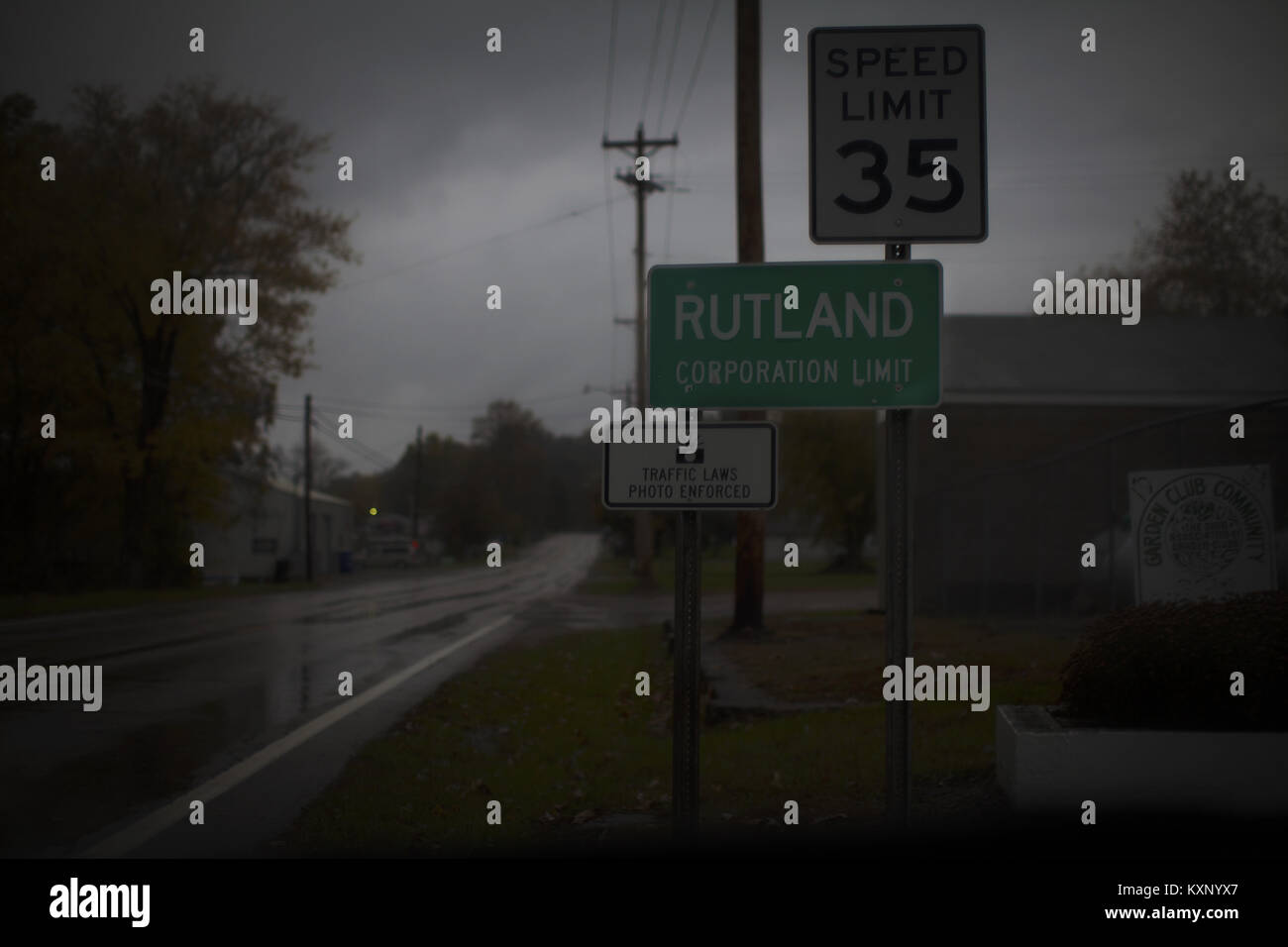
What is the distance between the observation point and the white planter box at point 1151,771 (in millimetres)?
5805

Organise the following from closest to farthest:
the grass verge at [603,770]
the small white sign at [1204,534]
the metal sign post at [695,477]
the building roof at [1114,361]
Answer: the metal sign post at [695,477]
the grass verge at [603,770]
the small white sign at [1204,534]
the building roof at [1114,361]

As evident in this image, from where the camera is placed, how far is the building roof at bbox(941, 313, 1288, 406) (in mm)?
26406

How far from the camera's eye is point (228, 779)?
24.6 feet

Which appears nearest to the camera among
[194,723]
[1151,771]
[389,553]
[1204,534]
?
[1151,771]

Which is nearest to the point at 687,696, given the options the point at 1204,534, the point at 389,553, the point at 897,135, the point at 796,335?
the point at 796,335

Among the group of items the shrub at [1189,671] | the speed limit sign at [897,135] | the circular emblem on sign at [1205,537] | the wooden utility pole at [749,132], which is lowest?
the shrub at [1189,671]

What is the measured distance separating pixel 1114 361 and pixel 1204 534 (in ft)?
66.1

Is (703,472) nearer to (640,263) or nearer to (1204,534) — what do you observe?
(1204,534)

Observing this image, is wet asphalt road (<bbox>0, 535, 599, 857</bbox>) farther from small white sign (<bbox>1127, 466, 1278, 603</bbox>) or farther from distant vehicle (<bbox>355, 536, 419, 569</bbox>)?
distant vehicle (<bbox>355, 536, 419, 569</bbox>)

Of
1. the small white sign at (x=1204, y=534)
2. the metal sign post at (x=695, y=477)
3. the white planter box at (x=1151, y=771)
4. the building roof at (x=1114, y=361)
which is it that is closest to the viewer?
the metal sign post at (x=695, y=477)

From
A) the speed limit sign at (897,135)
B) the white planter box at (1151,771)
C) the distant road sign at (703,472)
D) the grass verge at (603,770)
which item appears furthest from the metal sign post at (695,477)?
the white planter box at (1151,771)

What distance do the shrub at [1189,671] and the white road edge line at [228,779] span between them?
5156mm

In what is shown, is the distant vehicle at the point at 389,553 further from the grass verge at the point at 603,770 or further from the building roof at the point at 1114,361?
the grass verge at the point at 603,770
